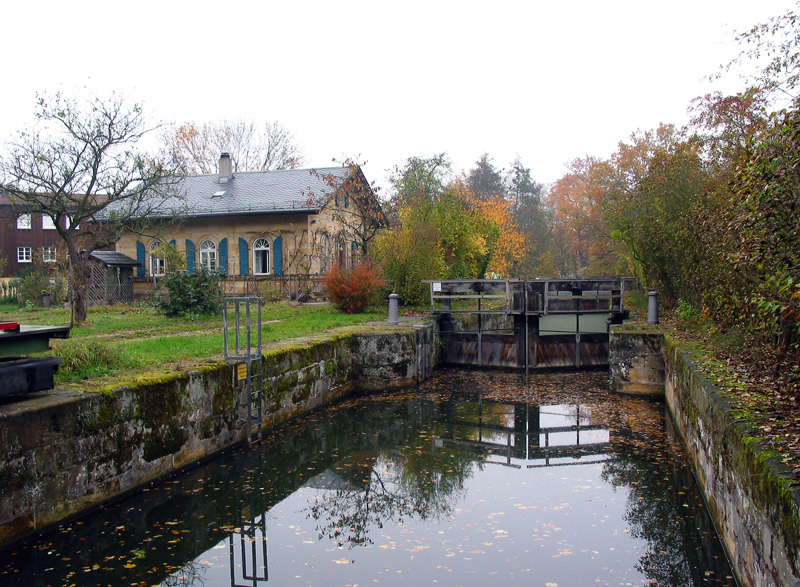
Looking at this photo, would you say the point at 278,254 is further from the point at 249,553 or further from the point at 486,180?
the point at 486,180

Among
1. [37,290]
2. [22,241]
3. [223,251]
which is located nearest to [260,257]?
[223,251]

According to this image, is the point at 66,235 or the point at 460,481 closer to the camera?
the point at 460,481

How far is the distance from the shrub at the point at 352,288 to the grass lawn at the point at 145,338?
0.35 meters

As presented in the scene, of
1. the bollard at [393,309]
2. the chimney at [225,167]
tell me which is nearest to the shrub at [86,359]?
the bollard at [393,309]

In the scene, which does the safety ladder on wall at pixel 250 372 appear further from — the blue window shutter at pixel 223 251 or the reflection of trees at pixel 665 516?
the blue window shutter at pixel 223 251

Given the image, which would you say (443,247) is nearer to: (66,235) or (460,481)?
(66,235)

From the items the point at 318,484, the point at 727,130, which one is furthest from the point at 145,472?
the point at 727,130

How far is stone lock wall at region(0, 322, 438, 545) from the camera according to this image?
5.67 m

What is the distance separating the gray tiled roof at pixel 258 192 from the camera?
24797mm

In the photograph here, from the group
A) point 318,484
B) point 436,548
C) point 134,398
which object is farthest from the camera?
point 318,484

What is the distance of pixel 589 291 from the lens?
16.8 metres

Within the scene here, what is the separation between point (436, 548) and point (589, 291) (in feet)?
39.3

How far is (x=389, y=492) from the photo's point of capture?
24.7ft

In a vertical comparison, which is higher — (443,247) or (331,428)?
(443,247)
